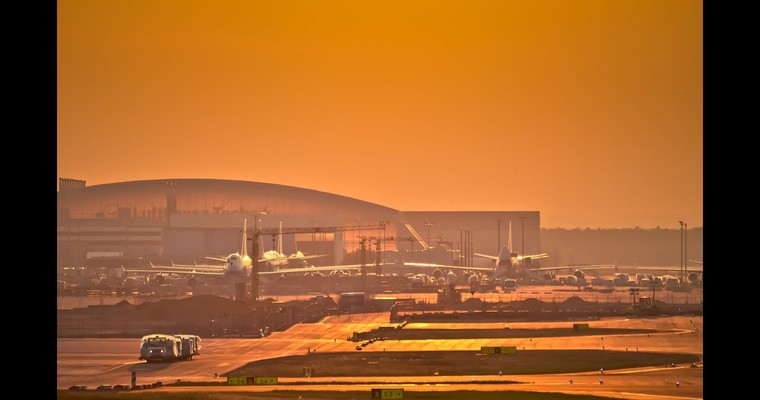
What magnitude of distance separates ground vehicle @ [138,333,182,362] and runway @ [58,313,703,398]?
0.83m

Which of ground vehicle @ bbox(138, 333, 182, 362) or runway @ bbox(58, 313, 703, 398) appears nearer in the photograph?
runway @ bbox(58, 313, 703, 398)

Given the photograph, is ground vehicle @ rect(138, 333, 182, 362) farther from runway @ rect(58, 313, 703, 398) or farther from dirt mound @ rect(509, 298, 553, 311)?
dirt mound @ rect(509, 298, 553, 311)

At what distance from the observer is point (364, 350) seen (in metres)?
92.4

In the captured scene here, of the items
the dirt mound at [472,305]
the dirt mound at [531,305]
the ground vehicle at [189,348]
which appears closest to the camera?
the ground vehicle at [189,348]

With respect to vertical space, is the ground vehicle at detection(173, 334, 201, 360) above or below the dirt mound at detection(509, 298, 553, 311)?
above

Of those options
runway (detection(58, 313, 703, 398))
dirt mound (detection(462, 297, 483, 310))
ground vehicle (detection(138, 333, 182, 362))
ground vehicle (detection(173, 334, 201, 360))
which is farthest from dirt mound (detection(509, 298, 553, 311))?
ground vehicle (detection(138, 333, 182, 362))

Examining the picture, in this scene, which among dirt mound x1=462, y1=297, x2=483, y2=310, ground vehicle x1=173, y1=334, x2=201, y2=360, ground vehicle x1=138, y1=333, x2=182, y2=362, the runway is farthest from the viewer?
dirt mound x1=462, y1=297, x2=483, y2=310

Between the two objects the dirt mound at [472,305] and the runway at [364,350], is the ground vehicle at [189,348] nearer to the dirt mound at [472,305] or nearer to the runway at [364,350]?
the runway at [364,350]

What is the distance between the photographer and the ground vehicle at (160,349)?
283 feet

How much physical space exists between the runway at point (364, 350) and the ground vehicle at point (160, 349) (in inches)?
32.6

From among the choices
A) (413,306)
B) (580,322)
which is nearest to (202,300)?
(413,306)

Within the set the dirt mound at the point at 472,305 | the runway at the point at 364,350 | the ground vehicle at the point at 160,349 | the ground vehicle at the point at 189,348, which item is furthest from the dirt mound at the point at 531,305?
the ground vehicle at the point at 160,349

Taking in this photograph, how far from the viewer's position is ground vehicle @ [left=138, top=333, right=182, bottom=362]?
283ft
